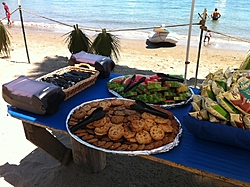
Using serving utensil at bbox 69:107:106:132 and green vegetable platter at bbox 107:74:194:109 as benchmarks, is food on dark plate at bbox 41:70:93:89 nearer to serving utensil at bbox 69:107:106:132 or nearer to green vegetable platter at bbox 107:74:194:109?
green vegetable platter at bbox 107:74:194:109

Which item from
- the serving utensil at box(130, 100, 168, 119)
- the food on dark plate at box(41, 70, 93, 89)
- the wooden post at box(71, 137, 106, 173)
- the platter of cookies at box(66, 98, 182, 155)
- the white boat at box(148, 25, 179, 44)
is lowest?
the white boat at box(148, 25, 179, 44)

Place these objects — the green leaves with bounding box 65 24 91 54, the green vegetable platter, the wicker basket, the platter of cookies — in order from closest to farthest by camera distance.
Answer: the platter of cookies, the green vegetable platter, the wicker basket, the green leaves with bounding box 65 24 91 54

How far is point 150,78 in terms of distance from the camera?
2098 mm

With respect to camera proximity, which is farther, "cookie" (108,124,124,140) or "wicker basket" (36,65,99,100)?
"wicker basket" (36,65,99,100)

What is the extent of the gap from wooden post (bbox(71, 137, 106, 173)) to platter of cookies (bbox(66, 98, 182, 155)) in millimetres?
698

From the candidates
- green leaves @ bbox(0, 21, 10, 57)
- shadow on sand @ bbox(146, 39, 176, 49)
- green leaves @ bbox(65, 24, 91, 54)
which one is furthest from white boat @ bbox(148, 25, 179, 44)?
green leaves @ bbox(0, 21, 10, 57)

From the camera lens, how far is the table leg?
199 cm

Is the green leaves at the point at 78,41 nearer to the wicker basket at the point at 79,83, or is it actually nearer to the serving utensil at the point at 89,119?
the wicker basket at the point at 79,83

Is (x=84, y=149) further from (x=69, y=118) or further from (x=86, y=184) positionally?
(x=69, y=118)

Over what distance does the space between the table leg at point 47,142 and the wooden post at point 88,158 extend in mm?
103

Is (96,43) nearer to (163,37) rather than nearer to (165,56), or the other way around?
(165,56)

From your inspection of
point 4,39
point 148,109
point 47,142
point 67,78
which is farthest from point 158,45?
point 148,109

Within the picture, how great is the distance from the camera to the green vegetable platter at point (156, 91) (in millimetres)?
1853

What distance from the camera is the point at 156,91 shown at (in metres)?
1.93
